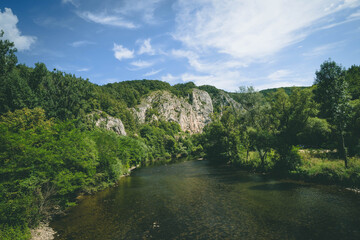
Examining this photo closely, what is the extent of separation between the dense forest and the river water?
353 centimetres

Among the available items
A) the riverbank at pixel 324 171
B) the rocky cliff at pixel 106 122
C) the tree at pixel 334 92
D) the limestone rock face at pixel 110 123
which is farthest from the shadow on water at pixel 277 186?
the limestone rock face at pixel 110 123

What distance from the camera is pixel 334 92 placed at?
26.7 metres

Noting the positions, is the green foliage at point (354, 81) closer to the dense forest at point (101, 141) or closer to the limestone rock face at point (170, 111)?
the dense forest at point (101, 141)

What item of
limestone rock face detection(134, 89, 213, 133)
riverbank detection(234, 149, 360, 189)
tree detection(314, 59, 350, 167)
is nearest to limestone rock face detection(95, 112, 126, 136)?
limestone rock face detection(134, 89, 213, 133)

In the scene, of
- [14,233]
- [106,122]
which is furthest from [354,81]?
[106,122]

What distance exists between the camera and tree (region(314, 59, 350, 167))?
2620 centimetres

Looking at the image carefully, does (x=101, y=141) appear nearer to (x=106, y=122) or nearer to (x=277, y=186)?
(x=277, y=186)

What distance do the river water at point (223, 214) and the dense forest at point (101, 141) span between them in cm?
353

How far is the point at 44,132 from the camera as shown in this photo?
19.4 m

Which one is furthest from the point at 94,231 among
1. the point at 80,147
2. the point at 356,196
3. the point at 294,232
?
the point at 356,196

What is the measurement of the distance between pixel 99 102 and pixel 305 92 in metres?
88.6

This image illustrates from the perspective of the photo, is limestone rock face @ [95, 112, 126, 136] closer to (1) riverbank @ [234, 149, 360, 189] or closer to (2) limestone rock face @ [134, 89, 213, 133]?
(2) limestone rock face @ [134, 89, 213, 133]

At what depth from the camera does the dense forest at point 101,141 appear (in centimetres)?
1577

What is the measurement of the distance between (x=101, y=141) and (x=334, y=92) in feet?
132
